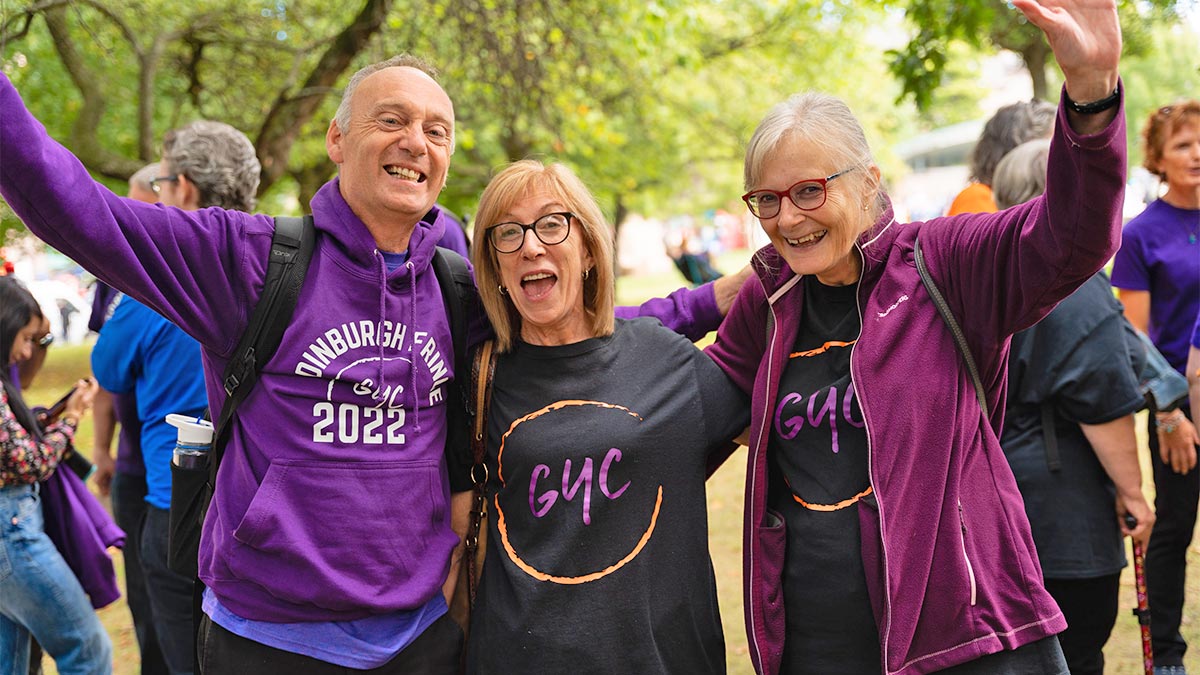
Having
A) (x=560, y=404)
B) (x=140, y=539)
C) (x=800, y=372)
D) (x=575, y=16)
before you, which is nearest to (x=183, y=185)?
(x=140, y=539)

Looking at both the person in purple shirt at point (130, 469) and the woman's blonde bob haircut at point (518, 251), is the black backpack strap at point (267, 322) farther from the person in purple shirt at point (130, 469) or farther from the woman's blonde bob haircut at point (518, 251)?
the person in purple shirt at point (130, 469)

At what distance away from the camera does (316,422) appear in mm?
2383

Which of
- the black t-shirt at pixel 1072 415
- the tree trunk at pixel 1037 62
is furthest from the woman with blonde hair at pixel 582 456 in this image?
the tree trunk at pixel 1037 62

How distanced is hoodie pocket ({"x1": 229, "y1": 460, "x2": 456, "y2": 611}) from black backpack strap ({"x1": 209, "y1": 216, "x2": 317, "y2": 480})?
20 cm

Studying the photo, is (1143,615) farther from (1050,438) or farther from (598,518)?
(598,518)

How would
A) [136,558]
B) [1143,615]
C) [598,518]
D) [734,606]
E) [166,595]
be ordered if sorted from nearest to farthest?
[598,518]
[1143,615]
[166,595]
[136,558]
[734,606]

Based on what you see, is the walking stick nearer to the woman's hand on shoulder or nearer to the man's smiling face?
the man's smiling face

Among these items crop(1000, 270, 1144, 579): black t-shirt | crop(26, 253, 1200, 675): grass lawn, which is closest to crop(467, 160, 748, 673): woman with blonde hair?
crop(1000, 270, 1144, 579): black t-shirt

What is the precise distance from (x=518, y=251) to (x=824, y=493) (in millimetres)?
982

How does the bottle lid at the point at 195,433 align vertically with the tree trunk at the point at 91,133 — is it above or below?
below

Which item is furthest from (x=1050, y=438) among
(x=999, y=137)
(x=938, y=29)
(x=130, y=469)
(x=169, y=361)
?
(x=938, y=29)

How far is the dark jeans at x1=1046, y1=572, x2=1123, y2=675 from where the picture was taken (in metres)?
3.03

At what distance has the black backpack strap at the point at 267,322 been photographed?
238 centimetres

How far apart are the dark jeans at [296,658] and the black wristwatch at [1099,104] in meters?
1.86
